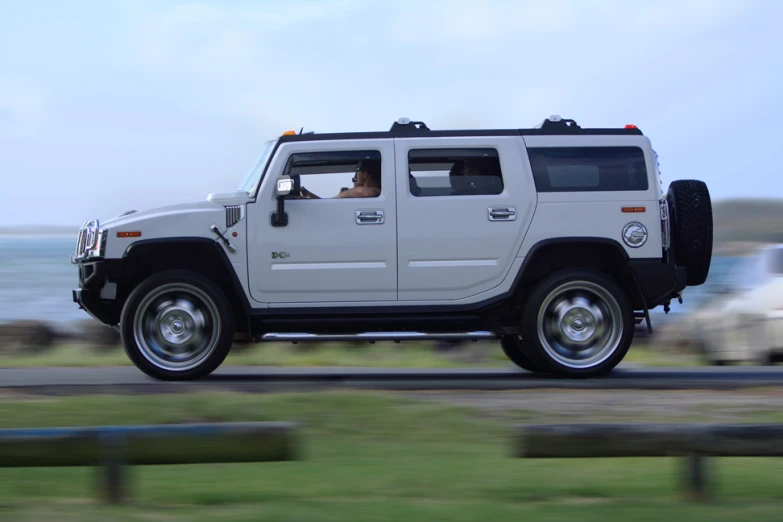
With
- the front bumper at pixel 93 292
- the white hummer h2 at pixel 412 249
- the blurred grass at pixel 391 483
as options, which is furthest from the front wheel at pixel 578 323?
the front bumper at pixel 93 292

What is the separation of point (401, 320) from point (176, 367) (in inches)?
75.6

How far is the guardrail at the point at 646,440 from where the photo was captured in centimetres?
435

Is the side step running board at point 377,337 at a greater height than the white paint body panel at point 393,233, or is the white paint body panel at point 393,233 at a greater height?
the white paint body panel at point 393,233

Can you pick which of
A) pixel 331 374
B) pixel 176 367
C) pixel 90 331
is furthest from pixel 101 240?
pixel 90 331

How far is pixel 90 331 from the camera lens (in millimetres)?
17234

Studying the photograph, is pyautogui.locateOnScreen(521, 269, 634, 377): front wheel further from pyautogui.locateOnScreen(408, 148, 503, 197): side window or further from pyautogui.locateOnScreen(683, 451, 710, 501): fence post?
pyautogui.locateOnScreen(683, 451, 710, 501): fence post

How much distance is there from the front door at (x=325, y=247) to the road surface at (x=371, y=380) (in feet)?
2.50

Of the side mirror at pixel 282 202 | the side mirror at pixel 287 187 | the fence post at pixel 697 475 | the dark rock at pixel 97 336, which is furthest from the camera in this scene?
the dark rock at pixel 97 336

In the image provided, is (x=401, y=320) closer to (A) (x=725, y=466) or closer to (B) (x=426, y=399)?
(B) (x=426, y=399)

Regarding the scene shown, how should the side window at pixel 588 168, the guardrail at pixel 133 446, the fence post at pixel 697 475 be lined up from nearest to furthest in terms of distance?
the guardrail at pixel 133 446 → the fence post at pixel 697 475 → the side window at pixel 588 168

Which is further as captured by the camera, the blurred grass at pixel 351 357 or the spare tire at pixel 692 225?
the blurred grass at pixel 351 357

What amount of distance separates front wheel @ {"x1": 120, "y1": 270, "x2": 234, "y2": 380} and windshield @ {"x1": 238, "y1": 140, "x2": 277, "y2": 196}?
87 cm

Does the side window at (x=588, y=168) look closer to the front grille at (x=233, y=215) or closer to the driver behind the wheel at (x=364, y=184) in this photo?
the driver behind the wheel at (x=364, y=184)

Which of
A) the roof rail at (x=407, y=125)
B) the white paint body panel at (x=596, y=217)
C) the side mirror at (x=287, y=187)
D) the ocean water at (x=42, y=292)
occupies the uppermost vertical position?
the roof rail at (x=407, y=125)
